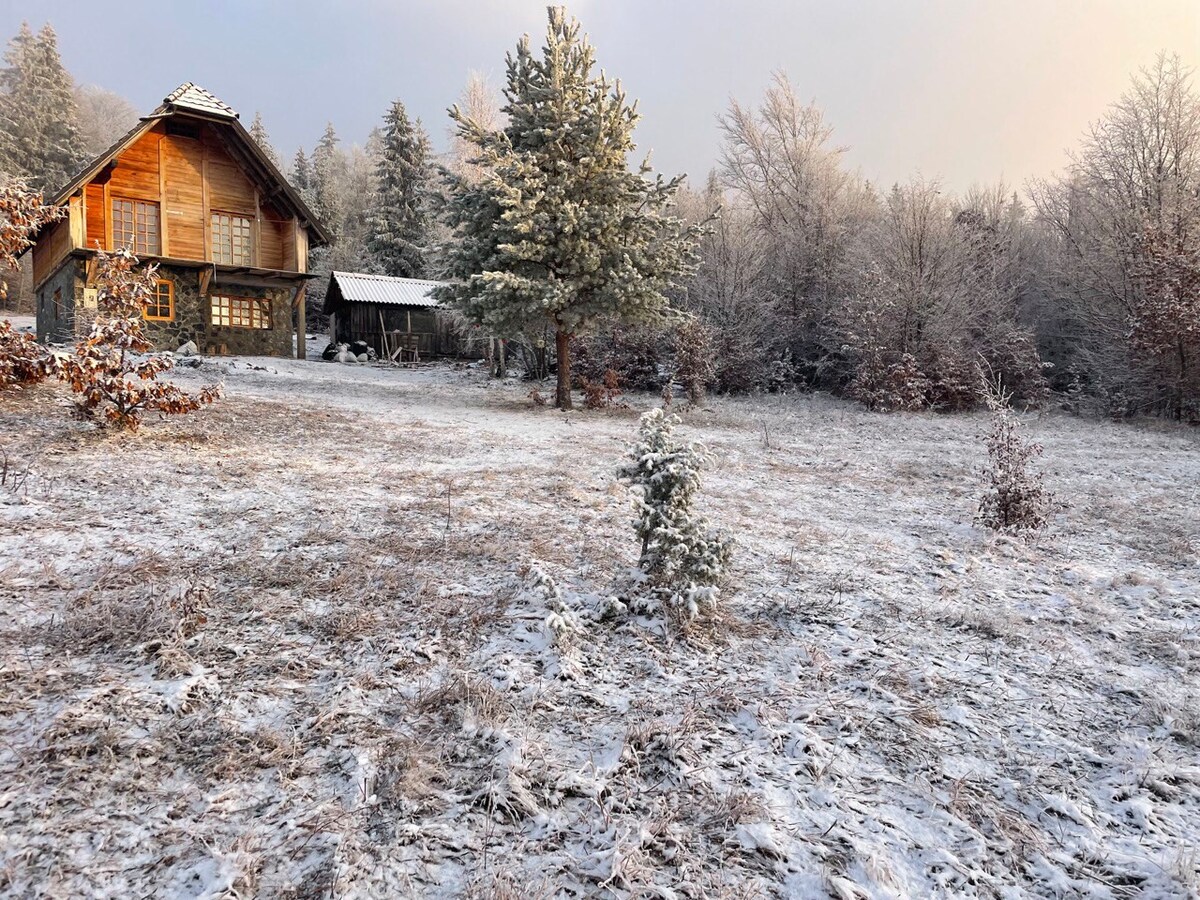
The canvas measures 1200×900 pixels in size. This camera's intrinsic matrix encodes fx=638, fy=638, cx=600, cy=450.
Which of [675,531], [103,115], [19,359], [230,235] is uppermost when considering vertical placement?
[103,115]

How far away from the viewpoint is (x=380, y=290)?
31.0 m

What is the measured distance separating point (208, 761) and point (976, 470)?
34.9 ft

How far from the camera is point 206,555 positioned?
4703mm

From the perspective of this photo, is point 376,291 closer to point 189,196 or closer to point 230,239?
point 230,239

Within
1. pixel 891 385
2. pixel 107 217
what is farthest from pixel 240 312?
pixel 891 385

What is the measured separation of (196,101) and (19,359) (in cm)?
1520

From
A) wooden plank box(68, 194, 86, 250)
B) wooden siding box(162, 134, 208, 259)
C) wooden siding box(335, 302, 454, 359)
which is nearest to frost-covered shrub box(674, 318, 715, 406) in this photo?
wooden siding box(162, 134, 208, 259)

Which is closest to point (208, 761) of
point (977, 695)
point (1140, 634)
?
point (977, 695)

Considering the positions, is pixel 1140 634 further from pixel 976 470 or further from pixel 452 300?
pixel 452 300

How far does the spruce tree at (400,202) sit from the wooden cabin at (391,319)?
6.19 m

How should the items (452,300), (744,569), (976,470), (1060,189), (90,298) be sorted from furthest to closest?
(1060,189) → (90,298) → (452,300) → (976,470) → (744,569)

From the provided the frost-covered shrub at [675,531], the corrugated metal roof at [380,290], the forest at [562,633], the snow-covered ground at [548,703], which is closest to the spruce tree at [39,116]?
the corrugated metal roof at [380,290]

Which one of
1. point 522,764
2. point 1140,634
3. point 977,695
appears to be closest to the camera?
point 522,764

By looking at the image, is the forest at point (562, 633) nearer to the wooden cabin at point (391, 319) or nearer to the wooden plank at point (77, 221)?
the wooden plank at point (77, 221)
